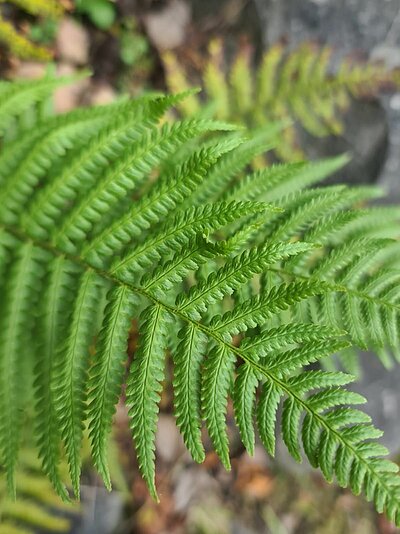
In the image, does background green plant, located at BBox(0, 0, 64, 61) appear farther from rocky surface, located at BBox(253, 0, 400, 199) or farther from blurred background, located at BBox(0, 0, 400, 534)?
rocky surface, located at BBox(253, 0, 400, 199)

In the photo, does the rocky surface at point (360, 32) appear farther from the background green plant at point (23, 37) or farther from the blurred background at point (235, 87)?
the background green plant at point (23, 37)

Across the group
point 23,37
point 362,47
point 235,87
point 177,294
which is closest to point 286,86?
point 235,87

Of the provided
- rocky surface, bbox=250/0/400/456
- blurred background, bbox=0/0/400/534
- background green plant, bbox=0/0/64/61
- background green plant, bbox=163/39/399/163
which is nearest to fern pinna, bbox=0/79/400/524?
background green plant, bbox=0/0/64/61

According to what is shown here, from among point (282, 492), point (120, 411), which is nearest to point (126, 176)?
point (120, 411)

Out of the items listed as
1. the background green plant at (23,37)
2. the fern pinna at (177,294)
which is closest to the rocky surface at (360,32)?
the background green plant at (23,37)

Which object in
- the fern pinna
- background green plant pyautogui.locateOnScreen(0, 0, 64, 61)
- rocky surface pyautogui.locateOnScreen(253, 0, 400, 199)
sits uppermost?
rocky surface pyautogui.locateOnScreen(253, 0, 400, 199)

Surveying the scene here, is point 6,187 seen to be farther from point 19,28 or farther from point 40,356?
point 19,28

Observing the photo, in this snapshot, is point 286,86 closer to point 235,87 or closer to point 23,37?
point 235,87
